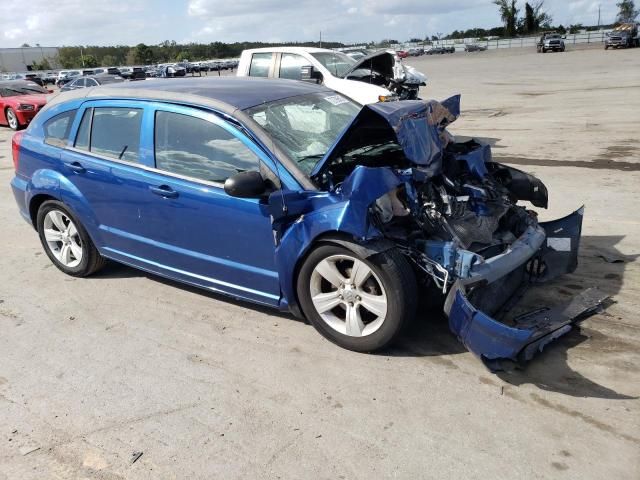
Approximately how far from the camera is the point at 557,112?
14320mm

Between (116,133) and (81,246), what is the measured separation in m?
1.19

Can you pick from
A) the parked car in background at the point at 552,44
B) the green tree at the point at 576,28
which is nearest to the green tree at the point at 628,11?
the green tree at the point at 576,28

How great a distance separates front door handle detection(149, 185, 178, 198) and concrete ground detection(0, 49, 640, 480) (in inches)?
37.6

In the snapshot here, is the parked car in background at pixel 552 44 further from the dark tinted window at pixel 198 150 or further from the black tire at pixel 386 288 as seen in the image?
the black tire at pixel 386 288

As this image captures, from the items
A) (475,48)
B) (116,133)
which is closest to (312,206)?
(116,133)

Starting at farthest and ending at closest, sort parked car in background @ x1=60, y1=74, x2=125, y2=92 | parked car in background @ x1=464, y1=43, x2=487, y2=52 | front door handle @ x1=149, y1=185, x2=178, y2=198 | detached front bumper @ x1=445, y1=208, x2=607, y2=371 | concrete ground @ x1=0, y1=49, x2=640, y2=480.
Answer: parked car in background @ x1=464, y1=43, x2=487, y2=52 → parked car in background @ x1=60, y1=74, x2=125, y2=92 → front door handle @ x1=149, y1=185, x2=178, y2=198 → detached front bumper @ x1=445, y1=208, x2=607, y2=371 → concrete ground @ x1=0, y1=49, x2=640, y2=480

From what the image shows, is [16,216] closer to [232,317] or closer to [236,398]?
[232,317]

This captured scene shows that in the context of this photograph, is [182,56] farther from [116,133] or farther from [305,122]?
[305,122]

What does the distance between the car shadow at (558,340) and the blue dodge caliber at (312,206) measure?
0.47 feet

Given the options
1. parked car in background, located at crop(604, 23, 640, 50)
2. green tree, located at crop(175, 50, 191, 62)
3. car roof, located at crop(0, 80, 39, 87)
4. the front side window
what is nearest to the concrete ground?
the front side window

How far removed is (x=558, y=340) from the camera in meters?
3.76

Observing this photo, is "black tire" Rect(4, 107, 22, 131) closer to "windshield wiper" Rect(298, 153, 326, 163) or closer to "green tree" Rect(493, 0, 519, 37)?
"windshield wiper" Rect(298, 153, 326, 163)

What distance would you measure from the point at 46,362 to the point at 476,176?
3454 mm

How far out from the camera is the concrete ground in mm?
2834
